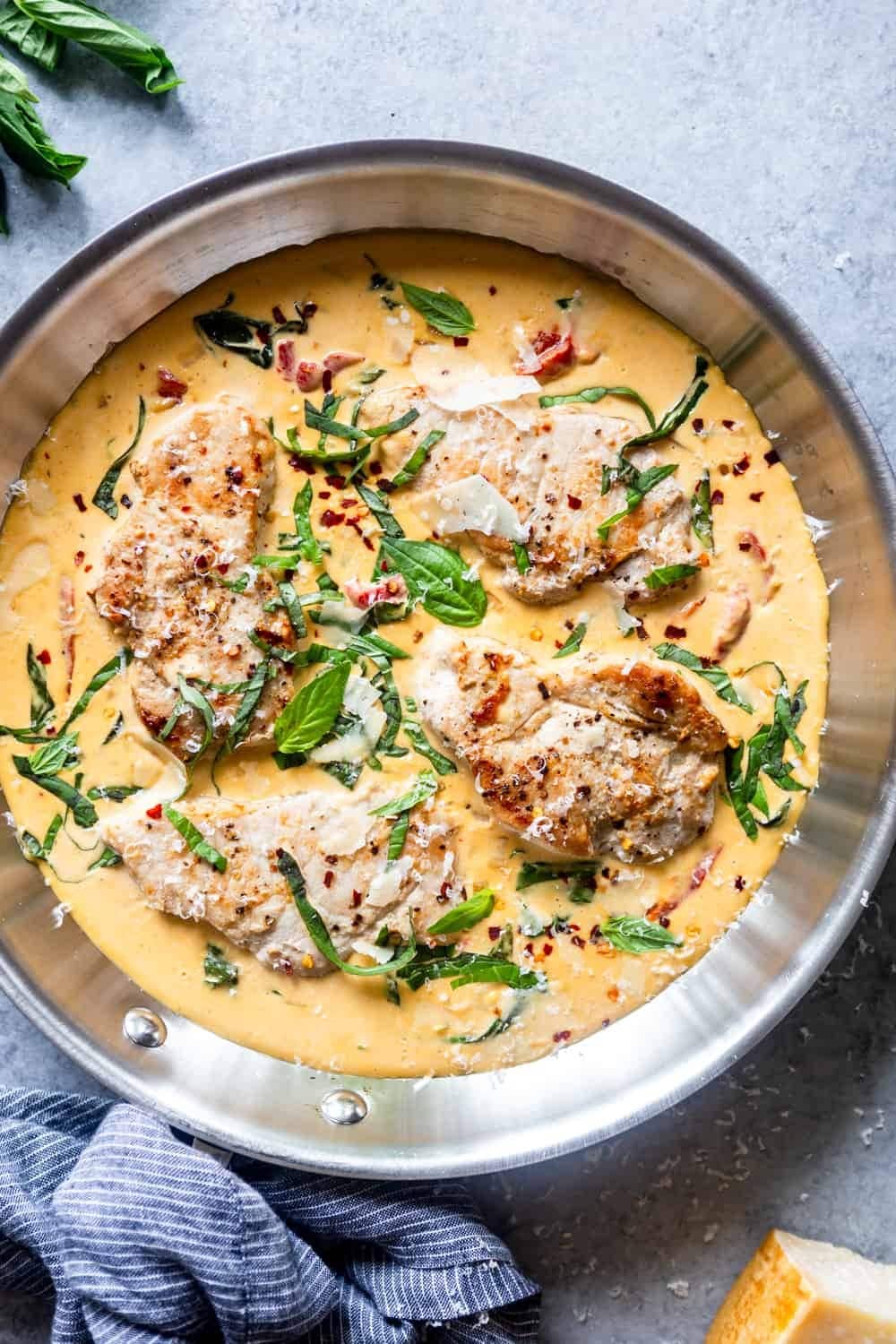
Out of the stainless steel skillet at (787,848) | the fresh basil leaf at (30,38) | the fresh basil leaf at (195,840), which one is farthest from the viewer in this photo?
the fresh basil leaf at (30,38)

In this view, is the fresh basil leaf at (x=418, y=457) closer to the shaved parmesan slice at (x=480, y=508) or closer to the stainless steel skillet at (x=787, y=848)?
the shaved parmesan slice at (x=480, y=508)

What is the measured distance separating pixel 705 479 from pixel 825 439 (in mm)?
324

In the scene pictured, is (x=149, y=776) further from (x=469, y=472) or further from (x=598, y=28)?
(x=598, y=28)

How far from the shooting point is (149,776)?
3.15 metres

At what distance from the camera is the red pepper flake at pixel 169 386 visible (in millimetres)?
Answer: 3125

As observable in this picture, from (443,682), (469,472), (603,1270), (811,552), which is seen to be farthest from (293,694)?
(603,1270)

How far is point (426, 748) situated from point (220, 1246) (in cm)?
139

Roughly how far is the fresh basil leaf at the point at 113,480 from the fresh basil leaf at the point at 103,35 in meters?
0.91

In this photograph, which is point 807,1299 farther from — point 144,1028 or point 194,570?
point 194,570

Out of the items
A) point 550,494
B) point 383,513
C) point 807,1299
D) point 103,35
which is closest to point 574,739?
point 550,494

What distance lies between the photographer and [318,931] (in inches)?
121

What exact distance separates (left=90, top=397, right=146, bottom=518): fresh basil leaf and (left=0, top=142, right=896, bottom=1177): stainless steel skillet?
0.69 ft

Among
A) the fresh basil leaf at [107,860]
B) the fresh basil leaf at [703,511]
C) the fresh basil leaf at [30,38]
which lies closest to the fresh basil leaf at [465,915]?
the fresh basil leaf at [107,860]

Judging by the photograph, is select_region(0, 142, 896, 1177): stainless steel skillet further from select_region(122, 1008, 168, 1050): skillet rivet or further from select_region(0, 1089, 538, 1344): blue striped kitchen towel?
select_region(0, 1089, 538, 1344): blue striped kitchen towel
